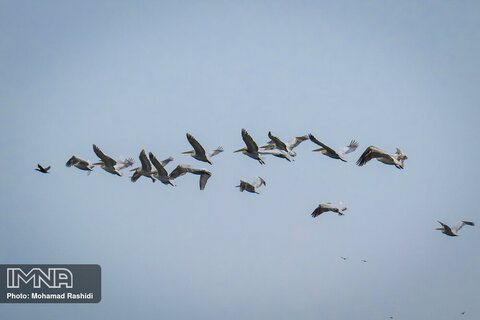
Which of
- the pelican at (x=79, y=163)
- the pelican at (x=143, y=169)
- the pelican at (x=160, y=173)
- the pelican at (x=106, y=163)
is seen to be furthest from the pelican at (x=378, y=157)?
the pelican at (x=79, y=163)

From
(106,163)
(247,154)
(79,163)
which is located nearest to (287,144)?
(247,154)

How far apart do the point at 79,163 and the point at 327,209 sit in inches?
699

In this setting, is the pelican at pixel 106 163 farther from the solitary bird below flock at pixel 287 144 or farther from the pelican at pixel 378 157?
the pelican at pixel 378 157

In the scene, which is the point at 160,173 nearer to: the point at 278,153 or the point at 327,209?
the point at 278,153

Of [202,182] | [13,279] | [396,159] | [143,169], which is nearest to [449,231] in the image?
[396,159]

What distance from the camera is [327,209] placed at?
46312mm

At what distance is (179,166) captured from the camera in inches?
1805

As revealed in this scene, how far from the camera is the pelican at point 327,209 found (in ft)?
150

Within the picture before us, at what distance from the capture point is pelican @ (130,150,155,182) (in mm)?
46188

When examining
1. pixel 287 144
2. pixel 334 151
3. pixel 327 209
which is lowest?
pixel 327 209

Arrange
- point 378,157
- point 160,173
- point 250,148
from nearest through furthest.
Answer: point 378,157 → point 250,148 → point 160,173

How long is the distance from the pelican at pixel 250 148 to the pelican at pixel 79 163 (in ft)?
35.9

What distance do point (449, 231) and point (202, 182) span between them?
60.7ft

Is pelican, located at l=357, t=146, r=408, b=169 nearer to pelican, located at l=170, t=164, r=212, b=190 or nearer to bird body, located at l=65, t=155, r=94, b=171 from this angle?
pelican, located at l=170, t=164, r=212, b=190
